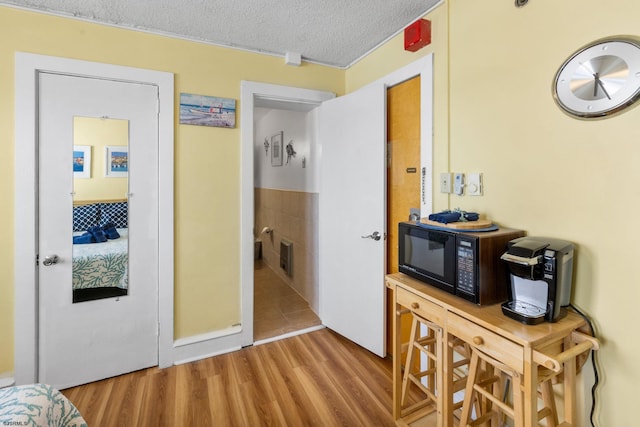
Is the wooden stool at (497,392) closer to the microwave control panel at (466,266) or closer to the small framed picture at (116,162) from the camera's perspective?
the microwave control panel at (466,266)

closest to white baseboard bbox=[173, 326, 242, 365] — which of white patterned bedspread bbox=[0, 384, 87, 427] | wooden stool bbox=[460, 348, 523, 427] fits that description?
white patterned bedspread bbox=[0, 384, 87, 427]

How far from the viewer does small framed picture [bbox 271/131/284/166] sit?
12.6 feet

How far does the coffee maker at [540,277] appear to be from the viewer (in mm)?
→ 1118

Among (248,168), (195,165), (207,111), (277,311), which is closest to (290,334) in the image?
(277,311)

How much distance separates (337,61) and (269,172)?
2058mm

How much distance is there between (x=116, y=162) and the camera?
2.07 m

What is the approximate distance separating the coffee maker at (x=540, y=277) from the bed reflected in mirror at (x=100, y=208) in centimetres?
225

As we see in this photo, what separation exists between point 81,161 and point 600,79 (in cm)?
268

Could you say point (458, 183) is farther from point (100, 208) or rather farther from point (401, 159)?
point (100, 208)

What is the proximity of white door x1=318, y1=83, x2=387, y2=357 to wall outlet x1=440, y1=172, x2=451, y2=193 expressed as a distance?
16.9 inches

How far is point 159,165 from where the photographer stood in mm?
2164

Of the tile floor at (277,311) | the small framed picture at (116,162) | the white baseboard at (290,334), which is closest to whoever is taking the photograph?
the small framed picture at (116,162)

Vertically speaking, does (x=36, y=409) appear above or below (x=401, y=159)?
below

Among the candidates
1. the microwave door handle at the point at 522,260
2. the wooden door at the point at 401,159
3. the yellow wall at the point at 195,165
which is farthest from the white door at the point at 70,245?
the microwave door handle at the point at 522,260
